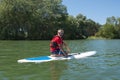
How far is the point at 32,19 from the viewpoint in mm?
74688

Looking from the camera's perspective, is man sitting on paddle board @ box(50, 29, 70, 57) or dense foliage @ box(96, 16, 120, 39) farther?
dense foliage @ box(96, 16, 120, 39)

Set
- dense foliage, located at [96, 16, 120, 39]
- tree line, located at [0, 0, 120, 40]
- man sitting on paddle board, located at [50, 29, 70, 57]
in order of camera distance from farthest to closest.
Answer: dense foliage, located at [96, 16, 120, 39] → tree line, located at [0, 0, 120, 40] → man sitting on paddle board, located at [50, 29, 70, 57]

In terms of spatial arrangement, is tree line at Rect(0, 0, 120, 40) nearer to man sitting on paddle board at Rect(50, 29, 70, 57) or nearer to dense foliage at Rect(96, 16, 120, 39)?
dense foliage at Rect(96, 16, 120, 39)

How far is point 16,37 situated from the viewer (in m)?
72.1

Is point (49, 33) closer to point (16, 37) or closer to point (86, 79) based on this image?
point (16, 37)

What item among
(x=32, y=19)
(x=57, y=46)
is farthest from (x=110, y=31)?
(x=57, y=46)

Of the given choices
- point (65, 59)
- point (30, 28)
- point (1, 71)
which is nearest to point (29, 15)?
point (30, 28)

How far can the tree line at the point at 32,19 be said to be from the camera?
70.3 meters

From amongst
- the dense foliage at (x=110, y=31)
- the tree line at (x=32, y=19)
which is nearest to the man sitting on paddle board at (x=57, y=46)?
the tree line at (x=32, y=19)

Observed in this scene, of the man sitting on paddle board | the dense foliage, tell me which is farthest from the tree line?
the man sitting on paddle board

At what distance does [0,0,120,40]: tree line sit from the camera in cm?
7031

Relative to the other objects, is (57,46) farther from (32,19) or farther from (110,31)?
(110,31)

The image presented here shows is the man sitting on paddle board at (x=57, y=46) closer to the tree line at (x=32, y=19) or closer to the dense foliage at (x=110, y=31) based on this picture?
the tree line at (x=32, y=19)

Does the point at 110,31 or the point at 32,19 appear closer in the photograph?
the point at 32,19
